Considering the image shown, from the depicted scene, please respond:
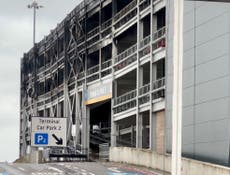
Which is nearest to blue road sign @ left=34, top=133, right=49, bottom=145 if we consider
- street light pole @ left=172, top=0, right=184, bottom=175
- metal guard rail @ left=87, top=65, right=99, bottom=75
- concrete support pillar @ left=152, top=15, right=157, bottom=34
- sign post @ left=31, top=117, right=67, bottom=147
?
sign post @ left=31, top=117, right=67, bottom=147

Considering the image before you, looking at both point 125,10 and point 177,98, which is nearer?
point 177,98

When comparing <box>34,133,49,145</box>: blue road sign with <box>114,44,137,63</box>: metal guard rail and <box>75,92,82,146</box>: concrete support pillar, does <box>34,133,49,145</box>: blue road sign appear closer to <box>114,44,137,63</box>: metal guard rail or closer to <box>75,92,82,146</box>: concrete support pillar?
<box>114,44,137,63</box>: metal guard rail

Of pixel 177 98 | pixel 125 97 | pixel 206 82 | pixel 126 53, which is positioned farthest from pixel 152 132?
pixel 177 98

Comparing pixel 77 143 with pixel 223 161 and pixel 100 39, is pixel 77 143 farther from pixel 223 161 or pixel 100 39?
pixel 223 161

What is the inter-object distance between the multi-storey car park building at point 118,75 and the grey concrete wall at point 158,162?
6.04 ft

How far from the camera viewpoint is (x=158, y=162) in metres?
46.3

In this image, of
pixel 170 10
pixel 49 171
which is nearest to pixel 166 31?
pixel 170 10

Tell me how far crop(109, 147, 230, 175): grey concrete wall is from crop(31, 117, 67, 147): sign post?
508 centimetres

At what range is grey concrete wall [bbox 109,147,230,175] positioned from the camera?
37.2 meters

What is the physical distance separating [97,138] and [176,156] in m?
60.0

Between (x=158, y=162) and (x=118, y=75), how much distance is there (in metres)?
23.3

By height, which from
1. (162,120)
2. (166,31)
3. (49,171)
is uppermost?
(166,31)

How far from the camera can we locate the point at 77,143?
80938mm

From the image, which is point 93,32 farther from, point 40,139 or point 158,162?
point 158,162
